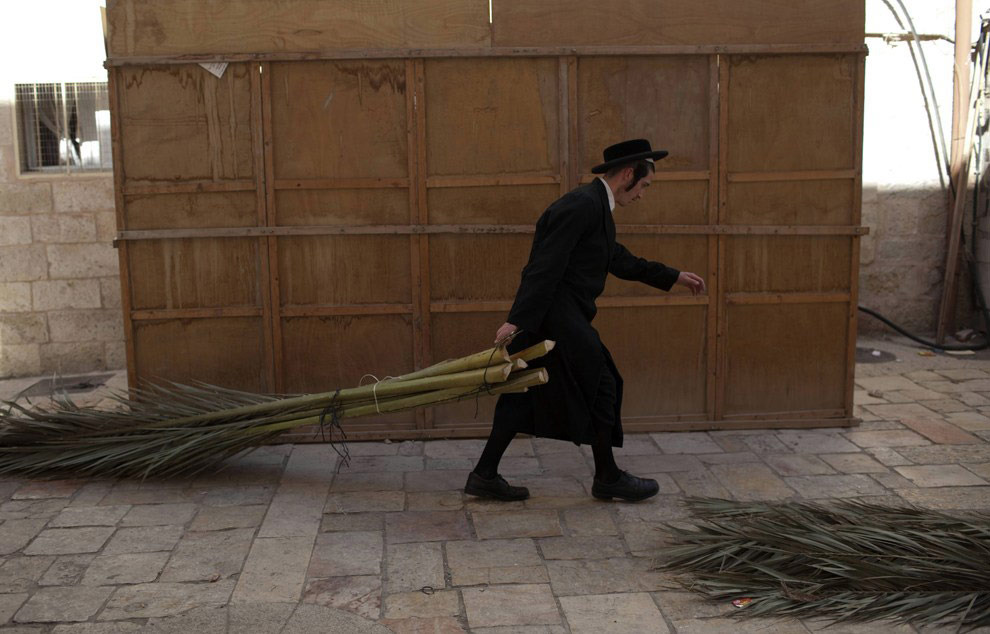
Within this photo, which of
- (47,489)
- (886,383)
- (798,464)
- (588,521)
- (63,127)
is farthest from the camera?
(63,127)

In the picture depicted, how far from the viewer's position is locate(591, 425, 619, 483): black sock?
459 cm

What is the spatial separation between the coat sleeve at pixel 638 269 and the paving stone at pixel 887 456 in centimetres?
164

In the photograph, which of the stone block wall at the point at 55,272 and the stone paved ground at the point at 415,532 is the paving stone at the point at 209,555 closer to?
the stone paved ground at the point at 415,532

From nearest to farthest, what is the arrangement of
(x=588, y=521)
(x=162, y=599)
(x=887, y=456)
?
1. (x=162, y=599)
2. (x=588, y=521)
3. (x=887, y=456)

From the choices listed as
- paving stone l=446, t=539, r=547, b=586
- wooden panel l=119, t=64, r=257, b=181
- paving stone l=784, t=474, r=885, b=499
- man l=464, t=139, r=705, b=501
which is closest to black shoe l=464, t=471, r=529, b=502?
man l=464, t=139, r=705, b=501

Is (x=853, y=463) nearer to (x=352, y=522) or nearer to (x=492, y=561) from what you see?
(x=492, y=561)

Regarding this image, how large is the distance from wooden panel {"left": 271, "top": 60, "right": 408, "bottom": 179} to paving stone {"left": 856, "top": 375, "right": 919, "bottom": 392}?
13.1 feet

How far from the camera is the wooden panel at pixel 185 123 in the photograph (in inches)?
214

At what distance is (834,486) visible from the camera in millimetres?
4902

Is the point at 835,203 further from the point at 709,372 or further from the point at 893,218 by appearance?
the point at 893,218

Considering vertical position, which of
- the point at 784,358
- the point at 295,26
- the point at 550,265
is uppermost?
the point at 295,26

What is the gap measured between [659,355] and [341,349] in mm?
1906

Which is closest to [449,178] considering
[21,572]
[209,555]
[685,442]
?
[685,442]

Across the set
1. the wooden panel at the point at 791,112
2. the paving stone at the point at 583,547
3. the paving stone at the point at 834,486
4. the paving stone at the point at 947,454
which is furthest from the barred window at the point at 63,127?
the paving stone at the point at 947,454
